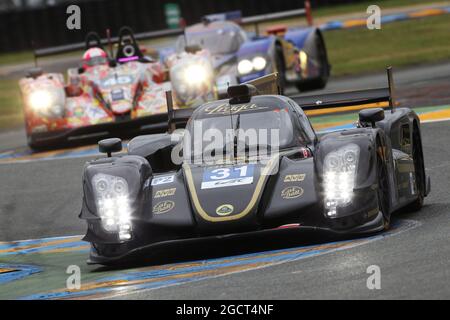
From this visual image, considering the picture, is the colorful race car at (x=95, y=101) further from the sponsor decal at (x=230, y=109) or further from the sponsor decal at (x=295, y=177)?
the sponsor decal at (x=295, y=177)

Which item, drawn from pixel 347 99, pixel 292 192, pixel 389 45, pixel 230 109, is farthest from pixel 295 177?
pixel 389 45

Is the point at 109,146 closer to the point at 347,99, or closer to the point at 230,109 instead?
the point at 230,109

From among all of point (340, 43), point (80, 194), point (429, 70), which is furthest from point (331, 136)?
point (340, 43)

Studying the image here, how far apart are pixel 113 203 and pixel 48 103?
29.1ft

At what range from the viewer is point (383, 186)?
8477 millimetres

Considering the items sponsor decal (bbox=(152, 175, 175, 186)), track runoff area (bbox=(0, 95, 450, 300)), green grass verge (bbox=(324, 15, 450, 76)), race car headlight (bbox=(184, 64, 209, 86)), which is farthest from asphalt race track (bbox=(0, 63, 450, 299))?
green grass verge (bbox=(324, 15, 450, 76))

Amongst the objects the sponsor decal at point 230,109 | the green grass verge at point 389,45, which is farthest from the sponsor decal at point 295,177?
the green grass verge at point 389,45

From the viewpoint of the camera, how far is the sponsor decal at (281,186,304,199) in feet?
26.3

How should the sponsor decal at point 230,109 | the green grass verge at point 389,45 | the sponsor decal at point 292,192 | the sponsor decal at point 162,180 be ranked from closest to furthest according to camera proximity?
the sponsor decal at point 292,192
the sponsor decal at point 162,180
the sponsor decal at point 230,109
the green grass verge at point 389,45

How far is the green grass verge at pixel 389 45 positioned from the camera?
2458 centimetres

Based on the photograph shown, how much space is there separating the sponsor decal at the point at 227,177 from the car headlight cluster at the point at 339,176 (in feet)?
1.78

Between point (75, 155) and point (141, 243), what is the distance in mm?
8010

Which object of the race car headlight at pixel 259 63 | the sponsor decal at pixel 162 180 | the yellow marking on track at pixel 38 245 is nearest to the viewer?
the sponsor decal at pixel 162 180

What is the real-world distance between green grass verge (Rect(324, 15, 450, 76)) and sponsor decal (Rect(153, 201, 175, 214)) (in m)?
16.2
